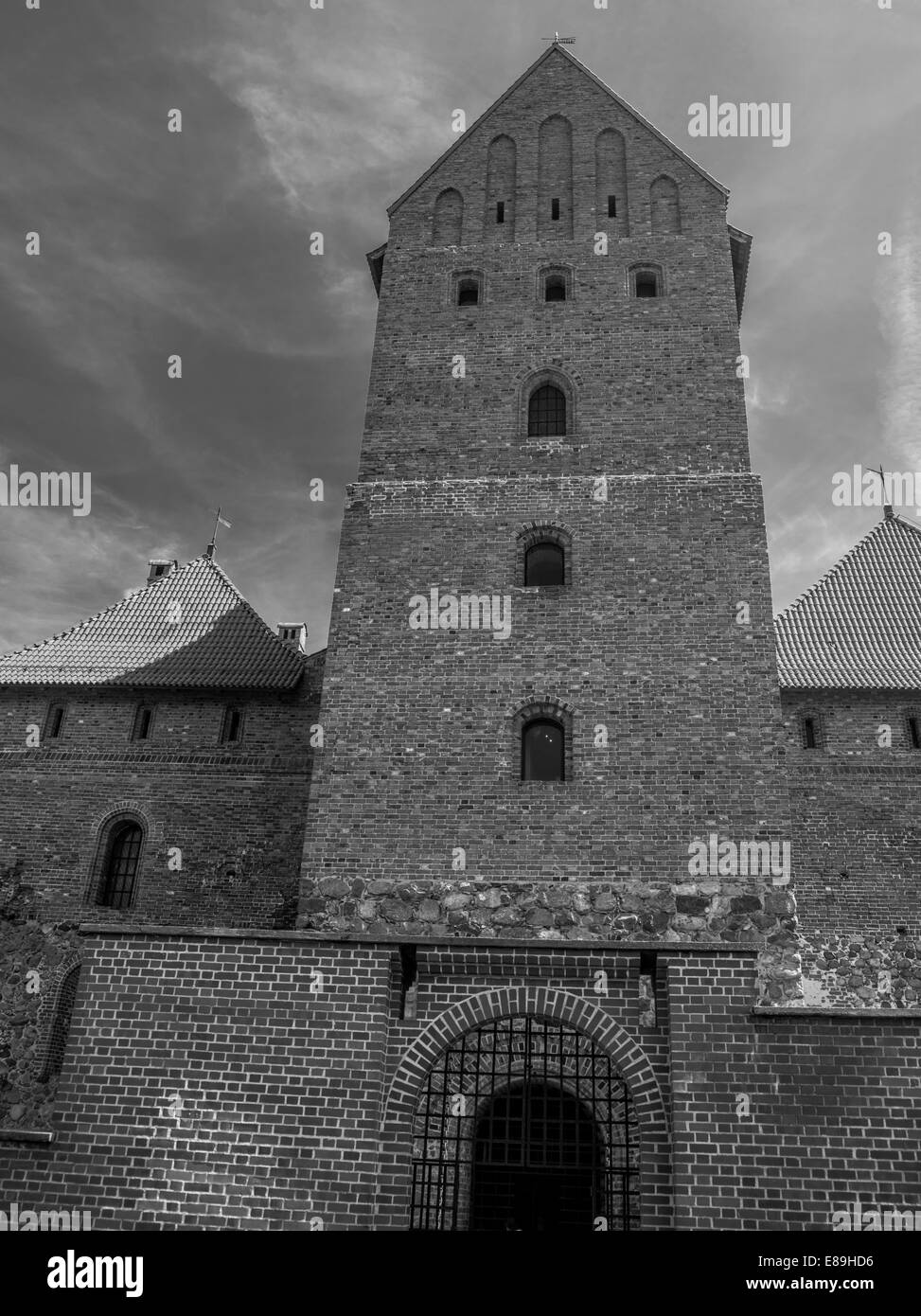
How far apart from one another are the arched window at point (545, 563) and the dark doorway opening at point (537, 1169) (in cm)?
532

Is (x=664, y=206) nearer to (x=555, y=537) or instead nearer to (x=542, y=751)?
(x=555, y=537)

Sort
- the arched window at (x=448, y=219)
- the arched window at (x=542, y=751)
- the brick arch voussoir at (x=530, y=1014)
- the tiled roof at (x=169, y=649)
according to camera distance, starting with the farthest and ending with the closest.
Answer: the tiled roof at (x=169, y=649), the arched window at (x=448, y=219), the arched window at (x=542, y=751), the brick arch voussoir at (x=530, y=1014)

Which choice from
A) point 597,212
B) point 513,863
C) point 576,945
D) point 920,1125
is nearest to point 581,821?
point 513,863

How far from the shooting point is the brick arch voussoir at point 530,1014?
22.6ft

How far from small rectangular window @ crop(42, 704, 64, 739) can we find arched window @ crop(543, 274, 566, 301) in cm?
908

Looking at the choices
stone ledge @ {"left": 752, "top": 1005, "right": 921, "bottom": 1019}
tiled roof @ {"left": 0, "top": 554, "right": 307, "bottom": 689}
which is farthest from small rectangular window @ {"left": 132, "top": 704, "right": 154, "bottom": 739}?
stone ledge @ {"left": 752, "top": 1005, "right": 921, "bottom": 1019}

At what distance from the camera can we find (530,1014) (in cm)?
720

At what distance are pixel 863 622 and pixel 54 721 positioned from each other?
1199cm

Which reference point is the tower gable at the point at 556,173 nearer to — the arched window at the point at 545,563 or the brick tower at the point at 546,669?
the brick tower at the point at 546,669

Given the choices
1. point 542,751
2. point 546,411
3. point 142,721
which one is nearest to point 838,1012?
point 542,751

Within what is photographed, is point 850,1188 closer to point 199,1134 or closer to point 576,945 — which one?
point 576,945

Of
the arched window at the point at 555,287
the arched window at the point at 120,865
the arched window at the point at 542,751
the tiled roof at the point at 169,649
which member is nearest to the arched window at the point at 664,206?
the arched window at the point at 555,287

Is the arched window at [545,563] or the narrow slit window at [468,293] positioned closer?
the arched window at [545,563]

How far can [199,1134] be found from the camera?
6777 mm
